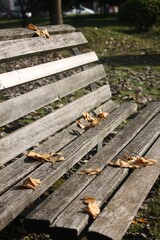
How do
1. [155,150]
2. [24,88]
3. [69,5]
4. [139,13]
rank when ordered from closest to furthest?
[155,150], [24,88], [139,13], [69,5]

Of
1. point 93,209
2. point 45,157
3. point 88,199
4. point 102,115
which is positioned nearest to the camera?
point 93,209

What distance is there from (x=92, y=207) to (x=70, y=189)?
0.28 m

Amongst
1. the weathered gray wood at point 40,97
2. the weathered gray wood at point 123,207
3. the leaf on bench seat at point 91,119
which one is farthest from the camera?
the leaf on bench seat at point 91,119

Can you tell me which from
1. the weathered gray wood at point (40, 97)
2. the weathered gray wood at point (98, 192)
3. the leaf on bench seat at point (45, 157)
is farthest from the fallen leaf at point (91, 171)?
the weathered gray wood at point (40, 97)

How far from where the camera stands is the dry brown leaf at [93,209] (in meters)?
2.06

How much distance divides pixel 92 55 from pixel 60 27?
426 millimetres

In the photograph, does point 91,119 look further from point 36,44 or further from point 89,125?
point 36,44

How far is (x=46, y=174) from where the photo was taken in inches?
98.3

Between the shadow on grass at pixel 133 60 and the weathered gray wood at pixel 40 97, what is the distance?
236 inches

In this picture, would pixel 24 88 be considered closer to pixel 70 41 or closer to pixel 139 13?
pixel 70 41

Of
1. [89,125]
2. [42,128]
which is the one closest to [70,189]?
[42,128]

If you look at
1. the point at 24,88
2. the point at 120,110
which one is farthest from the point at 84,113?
the point at 24,88

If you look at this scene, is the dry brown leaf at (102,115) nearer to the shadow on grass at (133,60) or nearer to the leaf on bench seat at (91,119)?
the leaf on bench seat at (91,119)

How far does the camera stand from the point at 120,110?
3.89m
